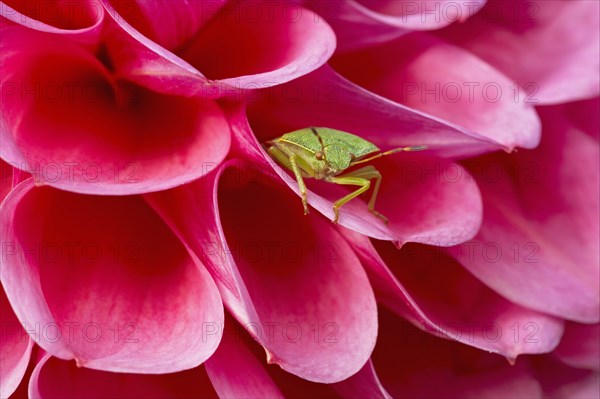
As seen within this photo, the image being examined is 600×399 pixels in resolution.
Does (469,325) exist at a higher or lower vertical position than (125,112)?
lower

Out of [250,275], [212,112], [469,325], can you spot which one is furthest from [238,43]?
[469,325]

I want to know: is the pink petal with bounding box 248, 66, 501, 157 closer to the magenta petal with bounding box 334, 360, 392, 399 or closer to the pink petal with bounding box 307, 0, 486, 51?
the pink petal with bounding box 307, 0, 486, 51

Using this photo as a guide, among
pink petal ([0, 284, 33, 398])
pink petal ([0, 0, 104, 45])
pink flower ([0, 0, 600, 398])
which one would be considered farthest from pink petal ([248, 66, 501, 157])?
pink petal ([0, 284, 33, 398])

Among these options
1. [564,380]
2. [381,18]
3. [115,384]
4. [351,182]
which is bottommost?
[564,380]

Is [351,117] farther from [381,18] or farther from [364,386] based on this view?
[364,386]

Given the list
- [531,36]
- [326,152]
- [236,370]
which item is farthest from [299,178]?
[531,36]

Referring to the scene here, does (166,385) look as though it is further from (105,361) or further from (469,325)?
(469,325)
